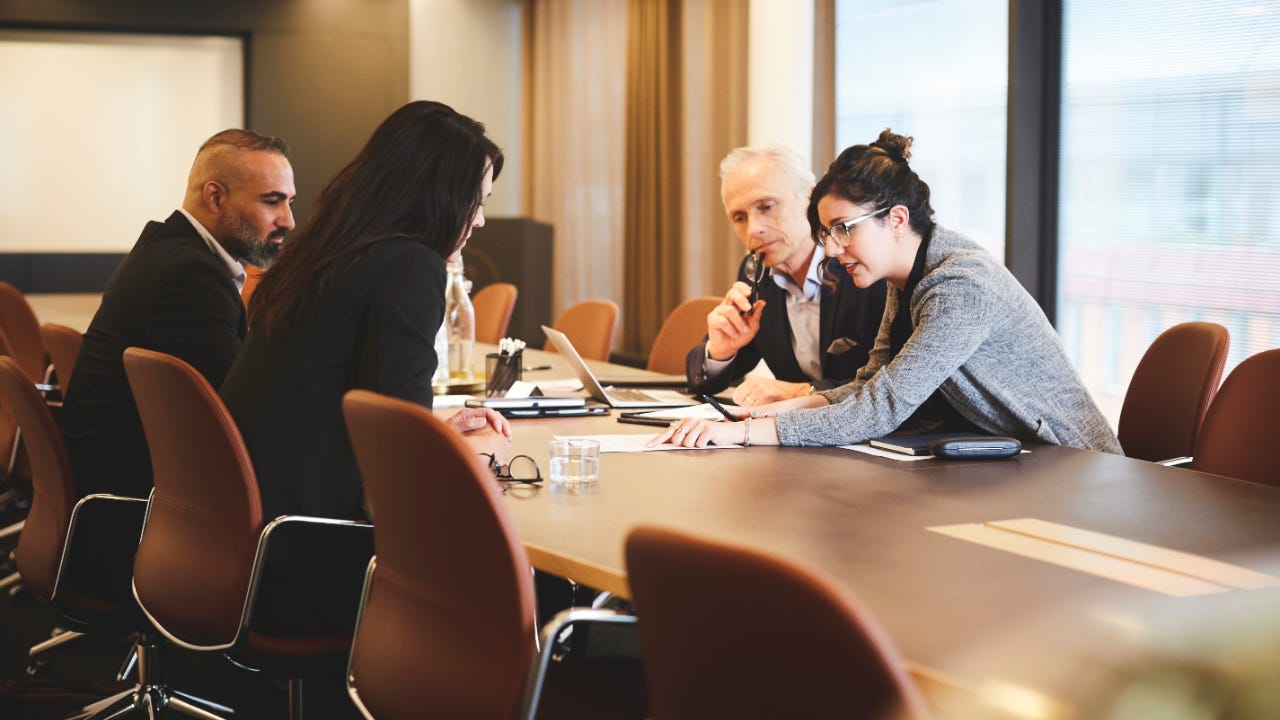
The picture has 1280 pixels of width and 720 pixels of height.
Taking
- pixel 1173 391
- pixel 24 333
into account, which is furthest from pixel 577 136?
pixel 1173 391

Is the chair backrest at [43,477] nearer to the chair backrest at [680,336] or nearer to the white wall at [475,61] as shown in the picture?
the chair backrest at [680,336]

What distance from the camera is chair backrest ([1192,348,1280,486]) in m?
2.51

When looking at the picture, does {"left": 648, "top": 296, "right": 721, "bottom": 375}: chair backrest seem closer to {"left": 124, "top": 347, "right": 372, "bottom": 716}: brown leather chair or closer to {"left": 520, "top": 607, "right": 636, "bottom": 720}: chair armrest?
{"left": 124, "top": 347, "right": 372, "bottom": 716}: brown leather chair

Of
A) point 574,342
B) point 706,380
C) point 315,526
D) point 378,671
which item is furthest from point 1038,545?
point 574,342

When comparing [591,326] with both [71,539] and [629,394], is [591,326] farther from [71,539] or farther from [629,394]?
[71,539]

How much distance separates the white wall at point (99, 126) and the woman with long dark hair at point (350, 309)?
754cm

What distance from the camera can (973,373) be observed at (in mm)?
2574

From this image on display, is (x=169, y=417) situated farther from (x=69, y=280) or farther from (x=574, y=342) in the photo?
(x=69, y=280)

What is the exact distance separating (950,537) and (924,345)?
0.82 m

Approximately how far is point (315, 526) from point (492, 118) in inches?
314

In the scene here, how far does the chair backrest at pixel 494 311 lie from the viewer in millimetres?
5719

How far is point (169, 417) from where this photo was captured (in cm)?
221

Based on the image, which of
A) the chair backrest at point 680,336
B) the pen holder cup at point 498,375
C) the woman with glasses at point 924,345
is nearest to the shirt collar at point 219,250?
the pen holder cup at point 498,375

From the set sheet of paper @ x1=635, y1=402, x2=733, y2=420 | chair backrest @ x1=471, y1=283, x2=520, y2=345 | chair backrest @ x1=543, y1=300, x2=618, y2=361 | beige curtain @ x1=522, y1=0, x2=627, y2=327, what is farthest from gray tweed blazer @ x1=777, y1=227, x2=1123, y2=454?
beige curtain @ x1=522, y1=0, x2=627, y2=327
